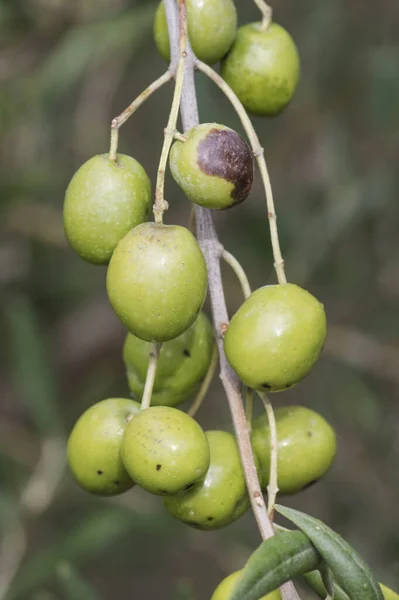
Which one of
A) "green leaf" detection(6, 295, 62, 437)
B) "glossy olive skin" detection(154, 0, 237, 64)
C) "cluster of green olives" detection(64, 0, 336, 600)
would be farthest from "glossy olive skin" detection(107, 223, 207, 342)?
"green leaf" detection(6, 295, 62, 437)

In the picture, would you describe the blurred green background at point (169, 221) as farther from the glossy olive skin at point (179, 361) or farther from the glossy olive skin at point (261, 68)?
the glossy olive skin at point (261, 68)

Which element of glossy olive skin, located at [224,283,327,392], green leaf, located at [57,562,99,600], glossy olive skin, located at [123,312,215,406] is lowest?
green leaf, located at [57,562,99,600]

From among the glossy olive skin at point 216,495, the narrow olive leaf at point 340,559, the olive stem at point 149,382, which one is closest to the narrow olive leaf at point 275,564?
the narrow olive leaf at point 340,559

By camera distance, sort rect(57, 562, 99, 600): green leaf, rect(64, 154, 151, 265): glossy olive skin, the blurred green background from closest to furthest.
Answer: rect(64, 154, 151, 265): glossy olive skin < rect(57, 562, 99, 600): green leaf < the blurred green background

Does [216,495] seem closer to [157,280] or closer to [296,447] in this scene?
[296,447]

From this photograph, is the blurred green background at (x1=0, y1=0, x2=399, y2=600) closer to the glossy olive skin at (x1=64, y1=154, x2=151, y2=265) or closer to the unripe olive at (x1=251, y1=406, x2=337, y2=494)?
the unripe olive at (x1=251, y1=406, x2=337, y2=494)

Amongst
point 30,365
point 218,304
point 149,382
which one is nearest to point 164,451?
point 149,382

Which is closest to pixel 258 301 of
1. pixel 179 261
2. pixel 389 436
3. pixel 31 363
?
pixel 179 261
